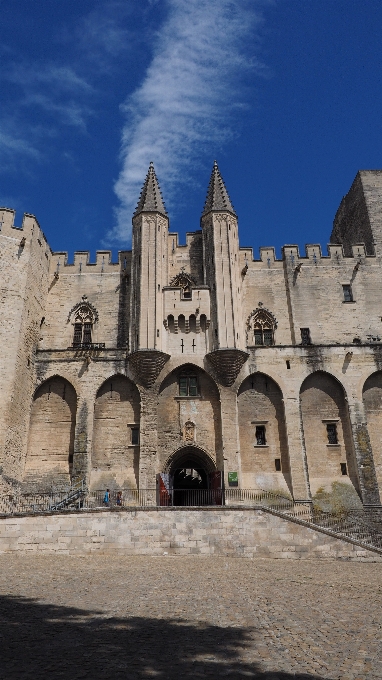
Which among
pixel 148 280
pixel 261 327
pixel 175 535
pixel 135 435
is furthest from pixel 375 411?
pixel 148 280

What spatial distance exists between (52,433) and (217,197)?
53.4 ft

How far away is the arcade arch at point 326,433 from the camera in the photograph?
82.0 feet

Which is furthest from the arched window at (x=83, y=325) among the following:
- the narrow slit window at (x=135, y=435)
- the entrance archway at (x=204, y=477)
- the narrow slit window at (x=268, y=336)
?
the narrow slit window at (x=268, y=336)

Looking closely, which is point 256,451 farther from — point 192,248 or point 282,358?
point 192,248

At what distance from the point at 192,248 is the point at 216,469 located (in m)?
13.3

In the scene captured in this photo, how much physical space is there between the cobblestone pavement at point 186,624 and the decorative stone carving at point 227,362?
39.5ft

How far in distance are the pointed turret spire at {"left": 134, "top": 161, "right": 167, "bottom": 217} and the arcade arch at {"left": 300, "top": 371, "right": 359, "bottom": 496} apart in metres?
13.0

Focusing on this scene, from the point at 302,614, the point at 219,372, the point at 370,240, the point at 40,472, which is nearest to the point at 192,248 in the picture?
the point at 219,372

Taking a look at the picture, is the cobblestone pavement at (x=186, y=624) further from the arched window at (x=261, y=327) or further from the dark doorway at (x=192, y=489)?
the arched window at (x=261, y=327)

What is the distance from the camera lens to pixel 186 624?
7883 millimetres

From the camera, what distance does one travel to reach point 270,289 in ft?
99.7

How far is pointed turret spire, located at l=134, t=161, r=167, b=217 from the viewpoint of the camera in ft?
96.4

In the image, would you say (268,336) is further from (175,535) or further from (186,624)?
(186,624)

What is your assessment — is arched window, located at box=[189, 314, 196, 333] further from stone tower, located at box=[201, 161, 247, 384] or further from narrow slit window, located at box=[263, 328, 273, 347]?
narrow slit window, located at box=[263, 328, 273, 347]
